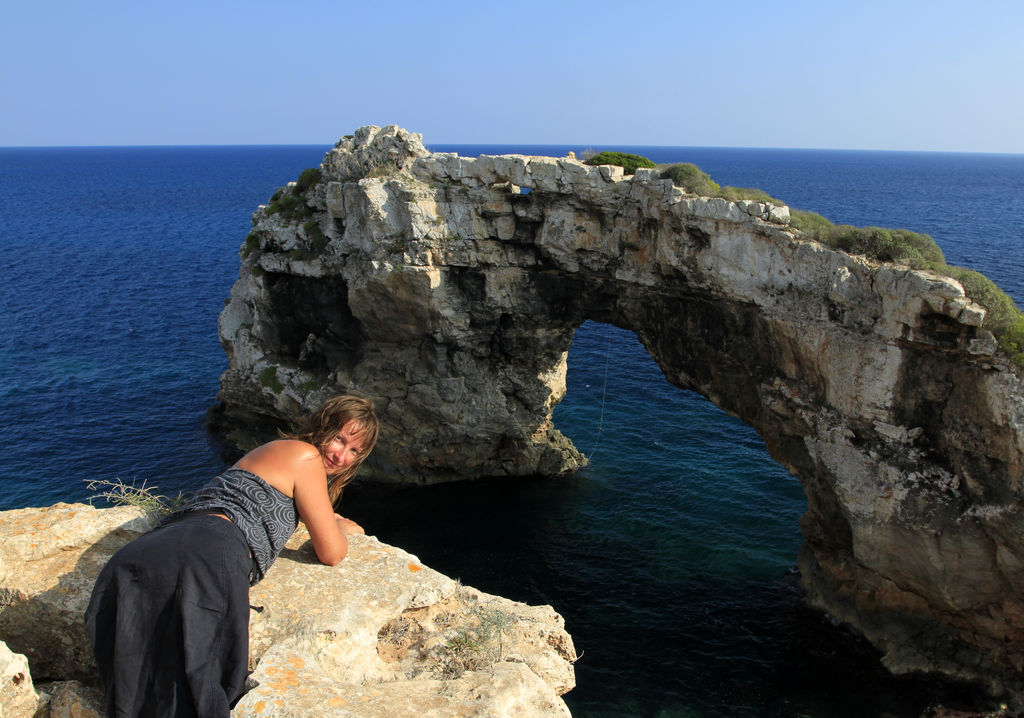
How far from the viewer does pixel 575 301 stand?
3028cm

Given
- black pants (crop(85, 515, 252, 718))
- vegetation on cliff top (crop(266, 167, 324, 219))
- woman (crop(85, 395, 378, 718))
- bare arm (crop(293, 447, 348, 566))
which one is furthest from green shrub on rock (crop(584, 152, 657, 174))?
black pants (crop(85, 515, 252, 718))

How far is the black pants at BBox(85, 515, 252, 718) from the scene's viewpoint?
5.92 metres

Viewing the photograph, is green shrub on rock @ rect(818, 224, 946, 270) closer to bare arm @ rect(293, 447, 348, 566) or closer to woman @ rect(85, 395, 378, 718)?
bare arm @ rect(293, 447, 348, 566)

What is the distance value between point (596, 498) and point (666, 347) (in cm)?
892

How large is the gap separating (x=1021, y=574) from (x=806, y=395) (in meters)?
7.43

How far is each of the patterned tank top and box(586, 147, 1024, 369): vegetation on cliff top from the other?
18890mm

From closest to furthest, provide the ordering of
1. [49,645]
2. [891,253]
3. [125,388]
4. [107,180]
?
[49,645] → [891,253] → [125,388] → [107,180]

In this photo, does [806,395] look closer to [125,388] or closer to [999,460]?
[999,460]

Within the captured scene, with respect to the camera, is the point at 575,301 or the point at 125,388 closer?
the point at 575,301

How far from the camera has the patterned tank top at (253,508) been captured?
274 inches

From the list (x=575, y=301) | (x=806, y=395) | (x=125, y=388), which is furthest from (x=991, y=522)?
(x=125, y=388)

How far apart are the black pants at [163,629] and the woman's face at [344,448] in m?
1.90

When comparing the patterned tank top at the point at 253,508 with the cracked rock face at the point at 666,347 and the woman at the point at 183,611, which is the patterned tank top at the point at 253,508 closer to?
the woman at the point at 183,611

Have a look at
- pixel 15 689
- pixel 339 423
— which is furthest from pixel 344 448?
pixel 15 689
